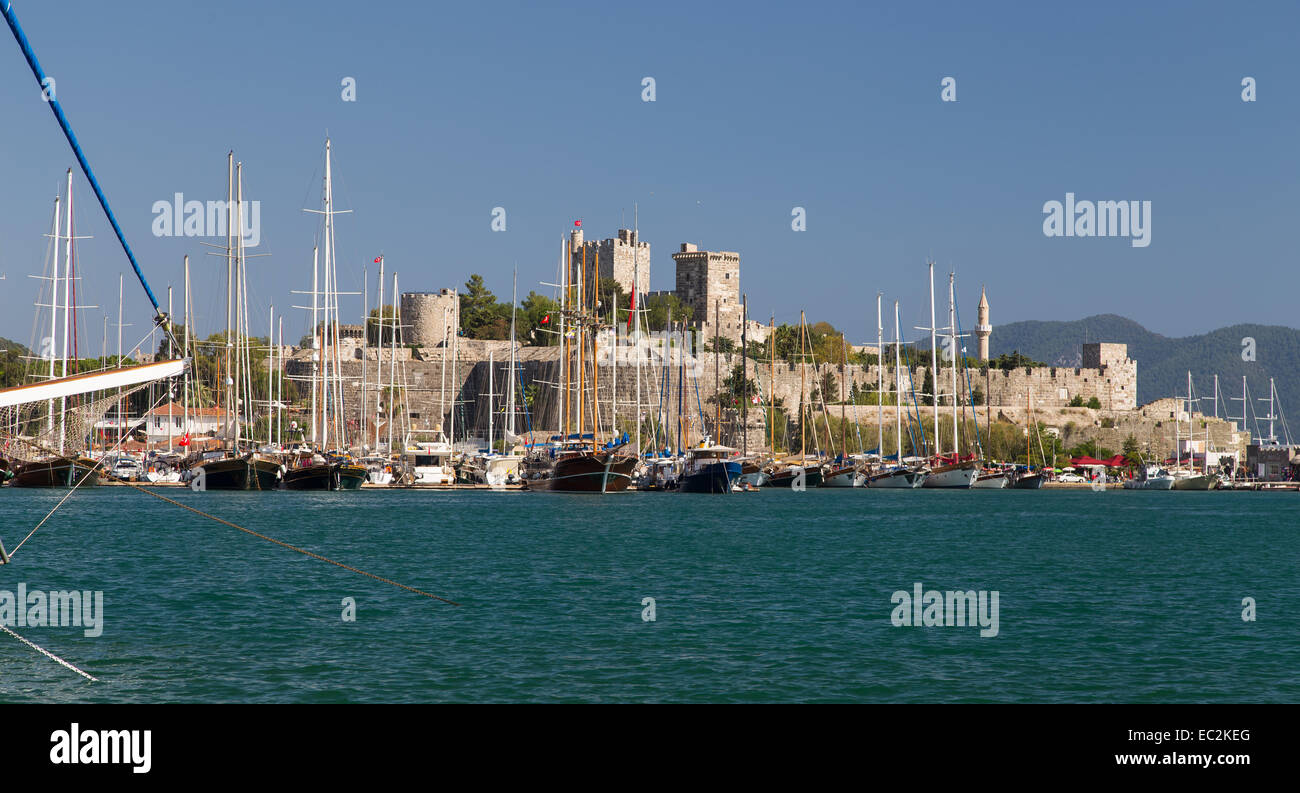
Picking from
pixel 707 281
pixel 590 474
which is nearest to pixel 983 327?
pixel 707 281

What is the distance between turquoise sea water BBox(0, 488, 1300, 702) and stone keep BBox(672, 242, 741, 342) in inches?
2414

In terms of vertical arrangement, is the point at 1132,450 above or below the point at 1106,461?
above

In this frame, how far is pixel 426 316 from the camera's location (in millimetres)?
88812

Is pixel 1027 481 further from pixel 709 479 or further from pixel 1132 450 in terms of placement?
pixel 709 479

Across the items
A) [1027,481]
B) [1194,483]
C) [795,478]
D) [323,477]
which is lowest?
[1194,483]

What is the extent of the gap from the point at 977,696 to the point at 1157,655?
12.6 feet

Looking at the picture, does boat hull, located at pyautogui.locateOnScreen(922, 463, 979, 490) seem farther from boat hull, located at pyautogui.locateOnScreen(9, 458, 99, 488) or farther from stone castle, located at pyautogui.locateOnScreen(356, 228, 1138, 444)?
boat hull, located at pyautogui.locateOnScreen(9, 458, 99, 488)

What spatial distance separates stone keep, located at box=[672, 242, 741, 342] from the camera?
102 meters

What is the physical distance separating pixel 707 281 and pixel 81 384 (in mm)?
93521

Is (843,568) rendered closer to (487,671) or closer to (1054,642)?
(1054,642)

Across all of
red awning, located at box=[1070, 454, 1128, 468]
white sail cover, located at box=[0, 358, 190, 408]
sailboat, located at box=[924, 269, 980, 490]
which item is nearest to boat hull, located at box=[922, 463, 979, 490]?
sailboat, located at box=[924, 269, 980, 490]

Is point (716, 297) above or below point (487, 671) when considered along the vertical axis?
above
